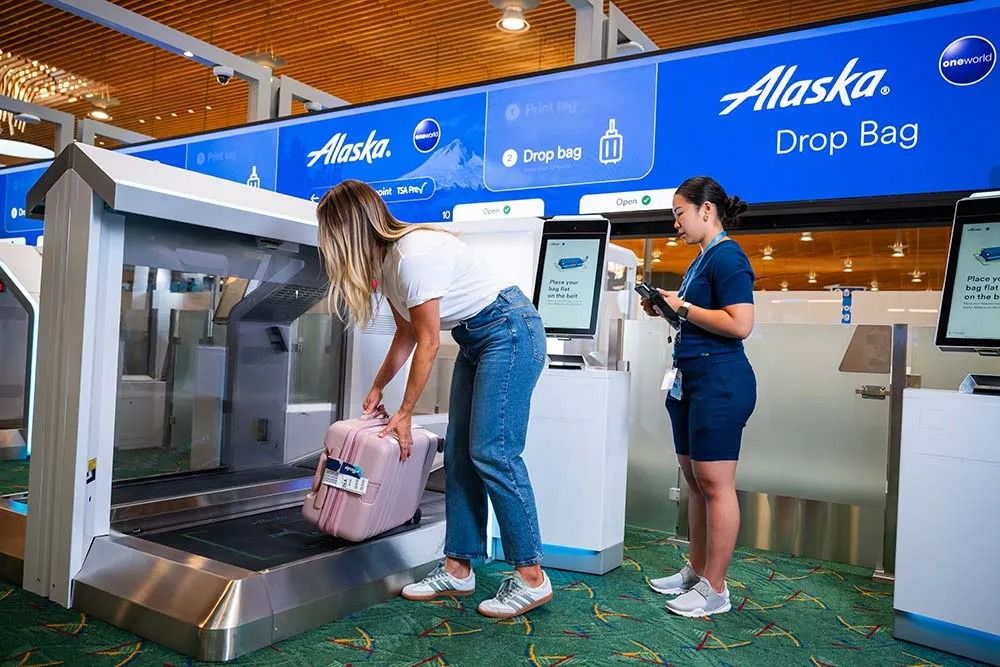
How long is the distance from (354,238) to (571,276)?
4.00ft

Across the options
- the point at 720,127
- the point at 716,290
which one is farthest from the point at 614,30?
the point at 716,290

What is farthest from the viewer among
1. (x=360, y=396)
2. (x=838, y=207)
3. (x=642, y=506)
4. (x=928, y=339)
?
(x=642, y=506)

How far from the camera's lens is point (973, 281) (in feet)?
8.25

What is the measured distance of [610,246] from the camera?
3422 millimetres

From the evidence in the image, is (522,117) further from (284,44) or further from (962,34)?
(284,44)

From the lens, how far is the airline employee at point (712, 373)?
2531 mm

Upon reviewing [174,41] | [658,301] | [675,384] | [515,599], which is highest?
[174,41]

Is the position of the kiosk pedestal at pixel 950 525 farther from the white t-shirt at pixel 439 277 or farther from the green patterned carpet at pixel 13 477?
the green patterned carpet at pixel 13 477

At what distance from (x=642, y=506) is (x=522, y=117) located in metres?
1.99

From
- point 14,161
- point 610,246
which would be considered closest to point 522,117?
point 610,246

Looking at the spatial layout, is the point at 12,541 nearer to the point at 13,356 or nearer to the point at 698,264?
the point at 698,264

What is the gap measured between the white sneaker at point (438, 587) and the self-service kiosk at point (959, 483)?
1339 millimetres

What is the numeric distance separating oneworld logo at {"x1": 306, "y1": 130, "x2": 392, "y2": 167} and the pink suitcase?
2.04 meters

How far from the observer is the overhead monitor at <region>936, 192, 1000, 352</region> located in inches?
96.6
